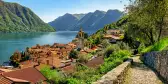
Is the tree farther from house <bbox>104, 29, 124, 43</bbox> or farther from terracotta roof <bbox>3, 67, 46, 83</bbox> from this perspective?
house <bbox>104, 29, 124, 43</bbox>

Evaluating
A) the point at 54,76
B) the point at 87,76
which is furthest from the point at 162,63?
the point at 54,76

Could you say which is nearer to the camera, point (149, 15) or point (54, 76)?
point (54, 76)

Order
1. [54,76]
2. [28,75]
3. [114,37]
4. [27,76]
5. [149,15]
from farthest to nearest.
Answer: [114,37], [28,75], [27,76], [149,15], [54,76]

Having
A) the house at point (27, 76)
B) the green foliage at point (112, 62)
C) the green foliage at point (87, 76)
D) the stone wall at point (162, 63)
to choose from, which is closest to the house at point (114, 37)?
the house at point (27, 76)

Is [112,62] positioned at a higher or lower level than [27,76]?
higher

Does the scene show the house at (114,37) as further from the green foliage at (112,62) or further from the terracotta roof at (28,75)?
the green foliage at (112,62)

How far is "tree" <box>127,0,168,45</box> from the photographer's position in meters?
22.2

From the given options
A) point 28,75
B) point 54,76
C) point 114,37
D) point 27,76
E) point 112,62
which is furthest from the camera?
point 114,37

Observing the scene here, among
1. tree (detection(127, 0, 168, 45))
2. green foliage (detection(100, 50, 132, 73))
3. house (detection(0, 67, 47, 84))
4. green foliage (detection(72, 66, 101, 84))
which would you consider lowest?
house (detection(0, 67, 47, 84))

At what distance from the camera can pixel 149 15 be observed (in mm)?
23625

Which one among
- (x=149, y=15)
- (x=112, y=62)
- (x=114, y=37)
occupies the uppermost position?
(x=149, y=15)

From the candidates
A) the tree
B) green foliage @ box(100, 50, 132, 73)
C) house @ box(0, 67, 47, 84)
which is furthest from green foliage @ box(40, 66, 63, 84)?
the tree

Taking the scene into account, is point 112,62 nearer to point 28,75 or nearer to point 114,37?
point 28,75

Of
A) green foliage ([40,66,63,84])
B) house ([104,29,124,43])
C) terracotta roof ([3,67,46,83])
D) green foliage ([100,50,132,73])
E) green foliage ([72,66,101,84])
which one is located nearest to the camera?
green foliage ([72,66,101,84])
